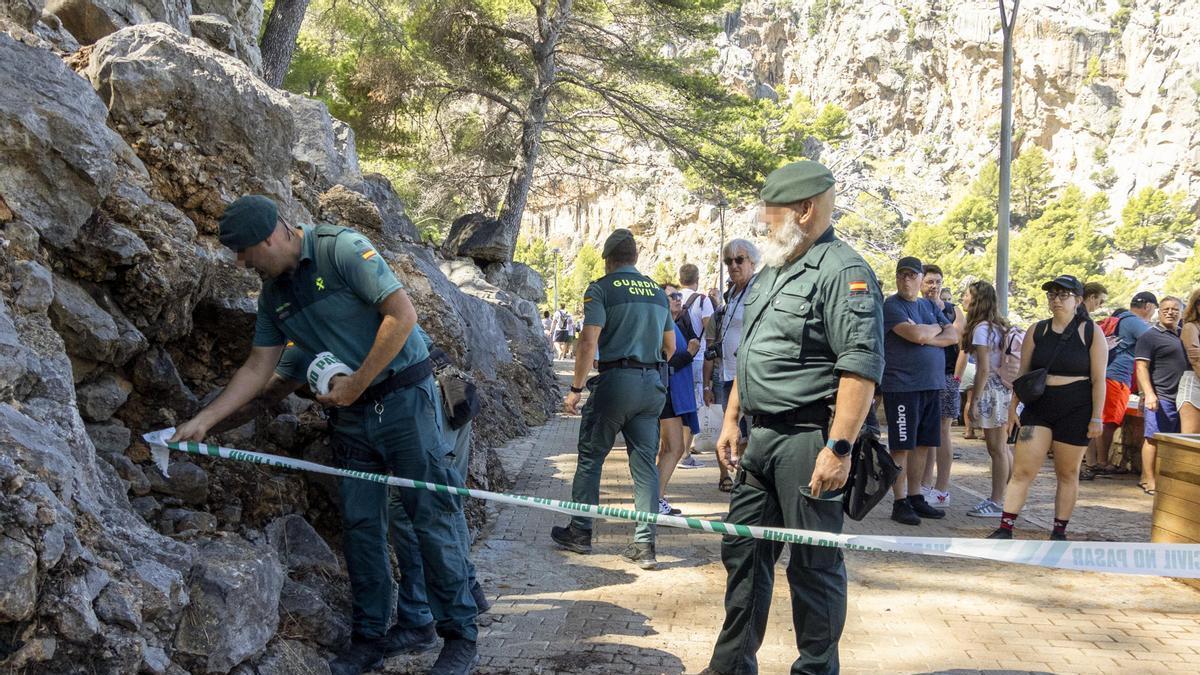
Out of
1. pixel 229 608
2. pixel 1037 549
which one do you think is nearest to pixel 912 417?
pixel 1037 549

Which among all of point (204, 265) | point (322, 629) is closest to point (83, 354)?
point (204, 265)

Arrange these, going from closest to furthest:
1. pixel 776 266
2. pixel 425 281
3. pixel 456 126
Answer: pixel 776 266 → pixel 425 281 → pixel 456 126

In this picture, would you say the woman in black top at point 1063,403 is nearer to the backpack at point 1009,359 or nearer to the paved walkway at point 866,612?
the paved walkway at point 866,612

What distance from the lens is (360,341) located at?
3590 mm

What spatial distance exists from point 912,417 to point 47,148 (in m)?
5.60

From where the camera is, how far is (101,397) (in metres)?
3.88

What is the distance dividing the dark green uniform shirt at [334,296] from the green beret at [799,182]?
Result: 148 centimetres

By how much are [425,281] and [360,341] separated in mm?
4408

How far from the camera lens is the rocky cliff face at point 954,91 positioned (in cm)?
10375

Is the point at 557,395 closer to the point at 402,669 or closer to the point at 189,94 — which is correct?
the point at 189,94

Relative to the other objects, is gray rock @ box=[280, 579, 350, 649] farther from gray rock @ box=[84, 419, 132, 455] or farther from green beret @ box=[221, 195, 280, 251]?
green beret @ box=[221, 195, 280, 251]

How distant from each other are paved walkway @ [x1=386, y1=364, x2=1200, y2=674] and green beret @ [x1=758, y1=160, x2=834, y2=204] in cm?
199

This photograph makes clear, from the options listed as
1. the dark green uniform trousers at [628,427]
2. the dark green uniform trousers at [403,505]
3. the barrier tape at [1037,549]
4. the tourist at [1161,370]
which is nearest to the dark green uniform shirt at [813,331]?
the barrier tape at [1037,549]

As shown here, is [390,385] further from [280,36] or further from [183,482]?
[280,36]
